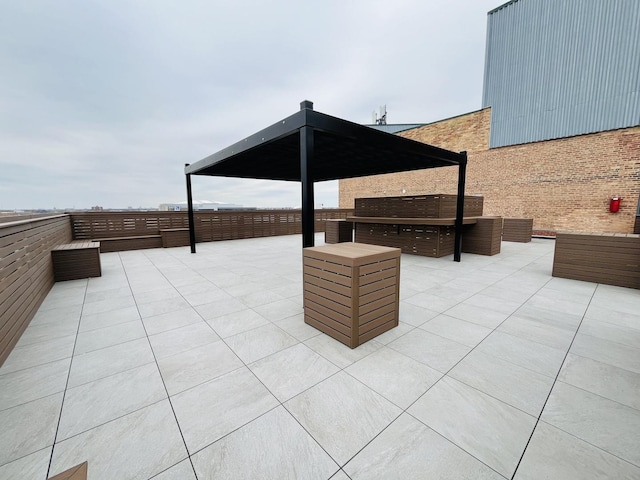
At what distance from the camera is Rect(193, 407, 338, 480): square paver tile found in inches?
50.0

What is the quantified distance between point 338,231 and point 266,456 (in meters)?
8.82

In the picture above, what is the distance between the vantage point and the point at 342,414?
1.65 metres

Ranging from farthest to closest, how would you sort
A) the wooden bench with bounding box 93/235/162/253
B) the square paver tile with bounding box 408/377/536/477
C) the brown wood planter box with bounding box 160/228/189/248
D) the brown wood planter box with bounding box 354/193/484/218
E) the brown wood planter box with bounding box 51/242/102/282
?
the brown wood planter box with bounding box 160/228/189/248 → the wooden bench with bounding box 93/235/162/253 → the brown wood planter box with bounding box 354/193/484/218 → the brown wood planter box with bounding box 51/242/102/282 → the square paver tile with bounding box 408/377/536/477

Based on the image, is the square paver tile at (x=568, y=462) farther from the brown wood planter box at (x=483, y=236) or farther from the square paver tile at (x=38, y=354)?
the brown wood planter box at (x=483, y=236)

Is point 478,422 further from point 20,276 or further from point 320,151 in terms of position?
point 320,151

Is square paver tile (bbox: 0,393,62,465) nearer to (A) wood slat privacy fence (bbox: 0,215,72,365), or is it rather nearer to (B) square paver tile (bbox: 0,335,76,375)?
(B) square paver tile (bbox: 0,335,76,375)

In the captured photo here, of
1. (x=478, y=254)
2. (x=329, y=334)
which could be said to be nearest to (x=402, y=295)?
(x=329, y=334)

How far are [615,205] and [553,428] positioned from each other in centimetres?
Answer: 1209

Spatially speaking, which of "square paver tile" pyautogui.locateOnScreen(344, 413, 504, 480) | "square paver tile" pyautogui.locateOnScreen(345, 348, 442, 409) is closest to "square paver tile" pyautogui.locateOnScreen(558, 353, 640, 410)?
"square paver tile" pyautogui.locateOnScreen(345, 348, 442, 409)

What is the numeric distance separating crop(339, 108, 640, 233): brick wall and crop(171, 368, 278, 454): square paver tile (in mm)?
13491

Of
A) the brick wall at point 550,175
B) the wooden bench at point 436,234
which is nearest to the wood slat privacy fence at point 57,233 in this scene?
the wooden bench at point 436,234

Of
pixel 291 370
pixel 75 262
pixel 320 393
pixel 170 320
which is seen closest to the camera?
pixel 320 393

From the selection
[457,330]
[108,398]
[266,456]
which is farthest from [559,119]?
[108,398]

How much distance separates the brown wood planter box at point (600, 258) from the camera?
4320 mm
